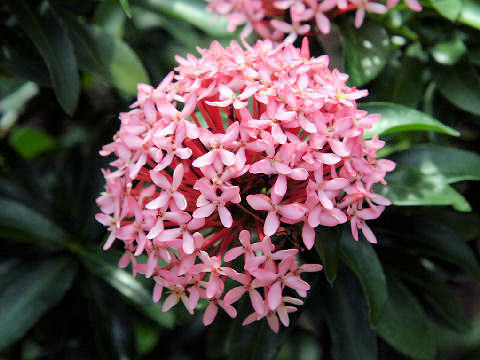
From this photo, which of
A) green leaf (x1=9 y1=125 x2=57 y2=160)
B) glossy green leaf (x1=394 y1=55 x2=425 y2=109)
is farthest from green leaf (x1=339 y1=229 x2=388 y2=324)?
green leaf (x1=9 y1=125 x2=57 y2=160)

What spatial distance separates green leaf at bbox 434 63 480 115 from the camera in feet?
4.44

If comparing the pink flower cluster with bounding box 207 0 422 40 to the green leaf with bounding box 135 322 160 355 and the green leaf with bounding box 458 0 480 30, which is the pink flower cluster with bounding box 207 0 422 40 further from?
the green leaf with bounding box 135 322 160 355

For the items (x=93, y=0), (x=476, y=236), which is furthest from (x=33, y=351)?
(x=476, y=236)

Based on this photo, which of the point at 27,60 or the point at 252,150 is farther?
the point at 27,60

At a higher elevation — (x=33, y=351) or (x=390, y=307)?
(x=390, y=307)

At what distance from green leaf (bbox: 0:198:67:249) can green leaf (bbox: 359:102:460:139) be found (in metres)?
0.94

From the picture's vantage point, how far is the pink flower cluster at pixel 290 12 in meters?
1.25

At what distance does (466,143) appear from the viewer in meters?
1.62

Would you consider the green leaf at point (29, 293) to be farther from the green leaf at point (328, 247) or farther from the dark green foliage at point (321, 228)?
the green leaf at point (328, 247)

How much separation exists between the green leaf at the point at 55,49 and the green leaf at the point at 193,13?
39 centimetres

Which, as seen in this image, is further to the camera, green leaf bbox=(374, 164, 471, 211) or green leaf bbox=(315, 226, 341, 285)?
green leaf bbox=(374, 164, 471, 211)

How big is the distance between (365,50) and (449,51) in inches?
9.8

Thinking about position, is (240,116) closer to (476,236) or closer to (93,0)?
(93,0)

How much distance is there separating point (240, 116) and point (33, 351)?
157 cm
